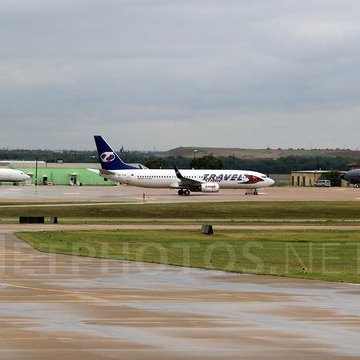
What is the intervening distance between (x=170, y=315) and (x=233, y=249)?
2521cm

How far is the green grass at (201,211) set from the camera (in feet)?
305

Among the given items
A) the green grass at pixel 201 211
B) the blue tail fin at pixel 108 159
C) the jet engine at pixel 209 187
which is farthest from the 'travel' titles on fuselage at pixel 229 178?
the green grass at pixel 201 211

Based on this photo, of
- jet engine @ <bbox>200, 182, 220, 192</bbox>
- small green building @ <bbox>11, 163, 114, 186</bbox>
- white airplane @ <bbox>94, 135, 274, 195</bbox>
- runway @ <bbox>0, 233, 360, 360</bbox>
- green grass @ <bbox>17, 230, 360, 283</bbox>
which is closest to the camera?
runway @ <bbox>0, 233, 360, 360</bbox>

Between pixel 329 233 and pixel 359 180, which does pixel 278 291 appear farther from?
pixel 359 180

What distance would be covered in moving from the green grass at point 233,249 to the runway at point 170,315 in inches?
149

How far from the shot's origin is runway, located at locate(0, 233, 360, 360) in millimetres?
20109

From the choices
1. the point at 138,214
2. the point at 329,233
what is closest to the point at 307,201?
the point at 138,214

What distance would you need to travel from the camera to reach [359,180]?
167m

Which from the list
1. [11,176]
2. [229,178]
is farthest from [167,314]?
[11,176]

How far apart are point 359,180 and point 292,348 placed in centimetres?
14901

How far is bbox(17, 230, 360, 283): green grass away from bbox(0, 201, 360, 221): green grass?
27.2 m

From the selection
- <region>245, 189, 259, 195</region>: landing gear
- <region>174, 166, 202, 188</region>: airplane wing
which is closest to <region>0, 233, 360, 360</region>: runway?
<region>174, 166, 202, 188</region>: airplane wing

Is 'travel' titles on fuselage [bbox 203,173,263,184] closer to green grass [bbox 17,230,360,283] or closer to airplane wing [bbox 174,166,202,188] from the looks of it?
airplane wing [bbox 174,166,202,188]

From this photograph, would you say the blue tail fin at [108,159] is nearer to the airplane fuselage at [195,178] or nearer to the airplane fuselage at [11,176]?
the airplane fuselage at [195,178]
